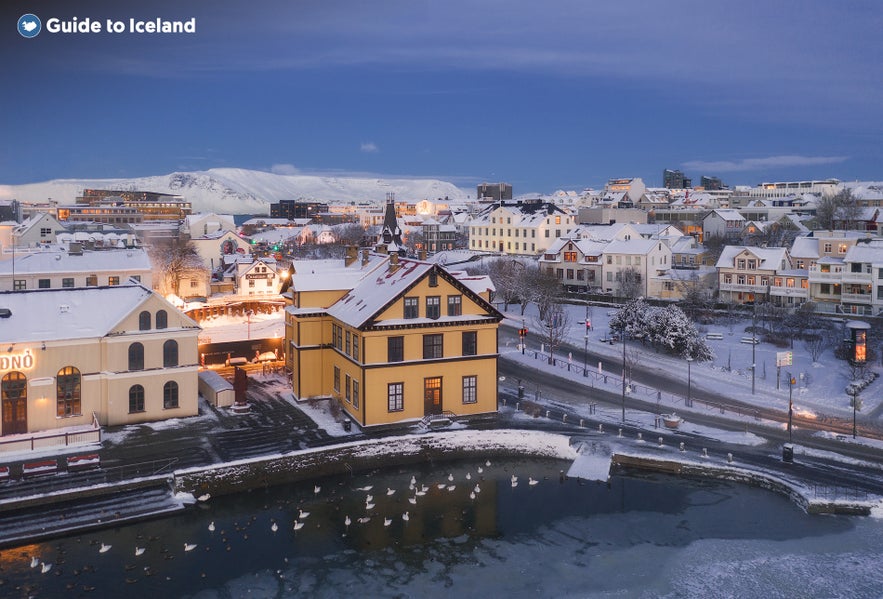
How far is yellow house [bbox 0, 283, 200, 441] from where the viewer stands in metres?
35.8

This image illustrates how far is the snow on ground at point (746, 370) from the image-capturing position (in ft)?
152

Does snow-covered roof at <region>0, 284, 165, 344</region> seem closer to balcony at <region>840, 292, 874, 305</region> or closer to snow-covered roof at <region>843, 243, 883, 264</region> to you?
balcony at <region>840, 292, 874, 305</region>

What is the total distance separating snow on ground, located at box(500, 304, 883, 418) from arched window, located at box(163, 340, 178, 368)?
26.6 metres

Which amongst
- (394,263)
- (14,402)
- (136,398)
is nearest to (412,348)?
(394,263)

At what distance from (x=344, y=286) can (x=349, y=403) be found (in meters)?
7.79

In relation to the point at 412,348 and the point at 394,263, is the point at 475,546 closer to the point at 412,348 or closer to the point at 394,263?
the point at 412,348

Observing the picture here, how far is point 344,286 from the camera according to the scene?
1786 inches

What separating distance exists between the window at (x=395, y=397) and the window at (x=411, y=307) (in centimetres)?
372

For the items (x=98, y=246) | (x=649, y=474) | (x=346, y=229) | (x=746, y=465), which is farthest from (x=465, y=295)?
(x=346, y=229)

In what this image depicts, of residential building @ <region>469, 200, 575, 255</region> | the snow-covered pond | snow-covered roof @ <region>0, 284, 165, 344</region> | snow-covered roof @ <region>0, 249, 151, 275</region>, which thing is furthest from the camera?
residential building @ <region>469, 200, 575, 255</region>

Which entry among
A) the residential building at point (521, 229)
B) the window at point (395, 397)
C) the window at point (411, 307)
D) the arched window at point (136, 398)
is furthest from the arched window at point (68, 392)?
the residential building at point (521, 229)

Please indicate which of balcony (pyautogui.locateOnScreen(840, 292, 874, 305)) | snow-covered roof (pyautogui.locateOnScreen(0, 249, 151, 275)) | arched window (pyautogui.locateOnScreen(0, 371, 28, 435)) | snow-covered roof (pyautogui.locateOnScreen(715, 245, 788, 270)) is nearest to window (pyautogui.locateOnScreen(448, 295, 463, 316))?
arched window (pyautogui.locateOnScreen(0, 371, 28, 435))

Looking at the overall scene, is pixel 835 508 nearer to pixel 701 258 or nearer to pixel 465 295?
pixel 465 295

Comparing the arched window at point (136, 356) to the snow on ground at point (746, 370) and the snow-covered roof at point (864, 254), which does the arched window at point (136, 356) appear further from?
the snow-covered roof at point (864, 254)
